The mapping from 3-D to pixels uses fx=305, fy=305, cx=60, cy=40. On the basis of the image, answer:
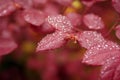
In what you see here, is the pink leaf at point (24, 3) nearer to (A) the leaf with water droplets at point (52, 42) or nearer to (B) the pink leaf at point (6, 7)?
(B) the pink leaf at point (6, 7)

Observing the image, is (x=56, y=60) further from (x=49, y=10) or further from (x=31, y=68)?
(x=49, y=10)

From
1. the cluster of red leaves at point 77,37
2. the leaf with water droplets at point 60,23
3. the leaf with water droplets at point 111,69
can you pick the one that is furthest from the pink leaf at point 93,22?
the leaf with water droplets at point 111,69

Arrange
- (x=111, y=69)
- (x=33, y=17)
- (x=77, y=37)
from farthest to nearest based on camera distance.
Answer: (x=33, y=17), (x=77, y=37), (x=111, y=69)

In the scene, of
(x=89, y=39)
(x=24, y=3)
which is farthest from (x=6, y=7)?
(x=89, y=39)

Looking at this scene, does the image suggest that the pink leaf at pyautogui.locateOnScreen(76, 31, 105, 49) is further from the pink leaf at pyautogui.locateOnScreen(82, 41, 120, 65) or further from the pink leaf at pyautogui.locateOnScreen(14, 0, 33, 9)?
the pink leaf at pyautogui.locateOnScreen(14, 0, 33, 9)

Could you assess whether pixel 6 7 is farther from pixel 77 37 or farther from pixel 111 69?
pixel 111 69

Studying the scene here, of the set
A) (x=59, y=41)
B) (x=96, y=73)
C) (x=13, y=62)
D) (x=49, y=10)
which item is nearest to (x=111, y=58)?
(x=59, y=41)

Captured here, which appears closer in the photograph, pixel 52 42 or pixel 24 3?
pixel 52 42

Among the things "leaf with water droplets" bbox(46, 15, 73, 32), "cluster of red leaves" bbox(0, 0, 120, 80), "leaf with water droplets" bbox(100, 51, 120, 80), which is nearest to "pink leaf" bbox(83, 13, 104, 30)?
"cluster of red leaves" bbox(0, 0, 120, 80)
